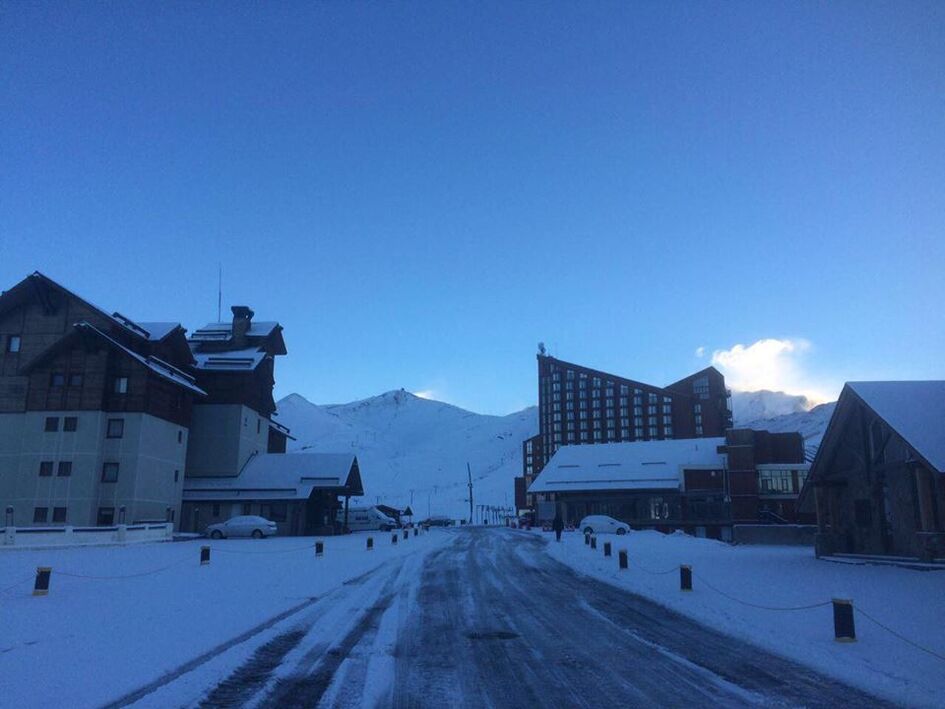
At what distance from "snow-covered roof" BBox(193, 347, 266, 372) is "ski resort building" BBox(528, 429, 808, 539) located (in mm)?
30715

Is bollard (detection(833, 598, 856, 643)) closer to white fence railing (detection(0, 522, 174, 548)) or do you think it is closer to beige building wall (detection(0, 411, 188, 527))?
white fence railing (detection(0, 522, 174, 548))

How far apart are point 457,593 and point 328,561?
1178 cm

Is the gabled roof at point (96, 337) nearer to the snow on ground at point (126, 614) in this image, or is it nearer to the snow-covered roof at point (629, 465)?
the snow on ground at point (126, 614)

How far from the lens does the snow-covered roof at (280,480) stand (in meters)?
55.6

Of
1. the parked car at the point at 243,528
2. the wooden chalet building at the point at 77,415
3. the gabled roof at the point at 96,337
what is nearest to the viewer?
the wooden chalet building at the point at 77,415

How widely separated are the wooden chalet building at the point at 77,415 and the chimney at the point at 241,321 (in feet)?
48.3

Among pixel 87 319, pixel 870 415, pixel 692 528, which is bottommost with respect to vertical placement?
pixel 692 528

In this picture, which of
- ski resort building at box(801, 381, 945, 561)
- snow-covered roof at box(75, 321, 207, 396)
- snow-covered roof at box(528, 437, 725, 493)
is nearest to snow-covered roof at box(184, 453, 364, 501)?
snow-covered roof at box(75, 321, 207, 396)

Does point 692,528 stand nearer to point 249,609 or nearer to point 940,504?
point 940,504

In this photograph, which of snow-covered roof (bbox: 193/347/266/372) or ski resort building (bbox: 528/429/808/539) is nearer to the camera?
snow-covered roof (bbox: 193/347/266/372)

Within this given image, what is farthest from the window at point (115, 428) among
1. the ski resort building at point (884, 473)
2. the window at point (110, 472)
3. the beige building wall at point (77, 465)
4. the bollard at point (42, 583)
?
the ski resort building at point (884, 473)

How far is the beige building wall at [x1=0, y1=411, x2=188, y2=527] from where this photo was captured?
4494 cm

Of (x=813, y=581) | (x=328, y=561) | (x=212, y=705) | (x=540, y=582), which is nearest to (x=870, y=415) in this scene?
(x=813, y=581)

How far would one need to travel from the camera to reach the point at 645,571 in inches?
926
